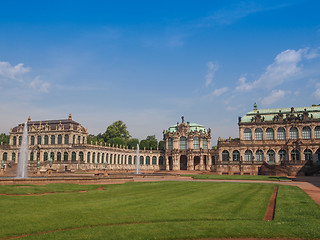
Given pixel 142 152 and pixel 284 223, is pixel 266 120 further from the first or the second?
pixel 284 223

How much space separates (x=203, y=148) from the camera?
11756cm

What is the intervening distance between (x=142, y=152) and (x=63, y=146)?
3362 cm

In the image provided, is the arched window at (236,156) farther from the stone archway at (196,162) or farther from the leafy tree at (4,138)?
the leafy tree at (4,138)

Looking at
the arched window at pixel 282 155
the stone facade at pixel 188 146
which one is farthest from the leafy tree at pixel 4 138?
the arched window at pixel 282 155

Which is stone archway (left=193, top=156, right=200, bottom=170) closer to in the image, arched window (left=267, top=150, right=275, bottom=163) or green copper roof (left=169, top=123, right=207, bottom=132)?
green copper roof (left=169, top=123, right=207, bottom=132)

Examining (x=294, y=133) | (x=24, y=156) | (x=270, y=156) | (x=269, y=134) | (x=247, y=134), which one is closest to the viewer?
(x=24, y=156)

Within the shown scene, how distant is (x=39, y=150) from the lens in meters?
107

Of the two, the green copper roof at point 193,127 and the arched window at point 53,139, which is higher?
the green copper roof at point 193,127

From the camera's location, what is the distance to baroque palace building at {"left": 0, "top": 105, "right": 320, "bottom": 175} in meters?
89.1

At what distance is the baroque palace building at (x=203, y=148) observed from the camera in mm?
89125

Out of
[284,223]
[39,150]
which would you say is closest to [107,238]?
[284,223]

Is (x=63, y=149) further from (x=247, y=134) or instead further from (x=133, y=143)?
(x=247, y=134)

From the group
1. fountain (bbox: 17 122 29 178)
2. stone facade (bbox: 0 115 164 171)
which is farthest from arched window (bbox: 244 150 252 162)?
fountain (bbox: 17 122 29 178)

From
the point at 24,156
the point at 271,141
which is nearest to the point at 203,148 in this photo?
the point at 271,141
